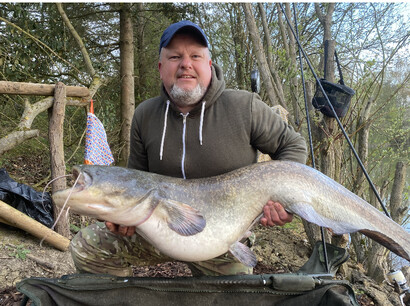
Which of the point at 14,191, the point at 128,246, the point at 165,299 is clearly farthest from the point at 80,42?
the point at 165,299

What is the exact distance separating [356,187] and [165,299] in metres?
3.39

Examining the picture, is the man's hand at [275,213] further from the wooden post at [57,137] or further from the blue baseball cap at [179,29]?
the wooden post at [57,137]

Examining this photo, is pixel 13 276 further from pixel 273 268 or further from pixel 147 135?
pixel 273 268

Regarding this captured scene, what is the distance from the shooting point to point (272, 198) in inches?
71.7

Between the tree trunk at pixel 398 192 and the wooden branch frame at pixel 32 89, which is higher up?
the wooden branch frame at pixel 32 89

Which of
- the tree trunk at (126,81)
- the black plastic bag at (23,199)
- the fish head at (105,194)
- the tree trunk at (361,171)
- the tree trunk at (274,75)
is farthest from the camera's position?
the tree trunk at (126,81)

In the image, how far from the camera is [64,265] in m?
3.21

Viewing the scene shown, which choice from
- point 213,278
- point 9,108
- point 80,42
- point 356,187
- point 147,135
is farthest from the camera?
point 80,42

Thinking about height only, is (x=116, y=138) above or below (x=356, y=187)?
above

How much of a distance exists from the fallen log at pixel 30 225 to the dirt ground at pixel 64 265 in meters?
0.10

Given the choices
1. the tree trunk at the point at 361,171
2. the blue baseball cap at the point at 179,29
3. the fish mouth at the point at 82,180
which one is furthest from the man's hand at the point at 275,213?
the tree trunk at the point at 361,171

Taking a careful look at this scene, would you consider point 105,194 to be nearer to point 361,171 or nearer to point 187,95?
point 187,95

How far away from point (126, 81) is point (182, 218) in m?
5.55

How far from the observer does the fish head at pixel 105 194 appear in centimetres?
154
